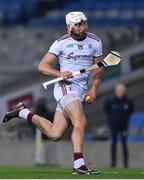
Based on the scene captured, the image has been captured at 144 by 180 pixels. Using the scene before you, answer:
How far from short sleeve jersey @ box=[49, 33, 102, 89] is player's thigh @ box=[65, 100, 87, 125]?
0.40m

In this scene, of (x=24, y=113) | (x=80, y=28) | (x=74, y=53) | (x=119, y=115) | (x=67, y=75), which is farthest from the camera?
(x=119, y=115)

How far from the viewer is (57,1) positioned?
108 ft

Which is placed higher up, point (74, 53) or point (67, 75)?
point (74, 53)

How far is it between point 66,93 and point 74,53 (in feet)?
1.71

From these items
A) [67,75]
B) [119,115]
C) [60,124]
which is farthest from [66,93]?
[119,115]

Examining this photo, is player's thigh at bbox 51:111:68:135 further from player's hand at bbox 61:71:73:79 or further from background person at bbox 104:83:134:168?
background person at bbox 104:83:134:168

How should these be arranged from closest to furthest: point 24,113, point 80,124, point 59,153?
point 80,124 → point 24,113 → point 59,153

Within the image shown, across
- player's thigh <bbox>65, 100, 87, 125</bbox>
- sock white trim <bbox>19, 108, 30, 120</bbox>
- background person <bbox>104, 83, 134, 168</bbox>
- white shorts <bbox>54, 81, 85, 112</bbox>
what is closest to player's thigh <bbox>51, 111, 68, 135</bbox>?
white shorts <bbox>54, 81, 85, 112</bbox>

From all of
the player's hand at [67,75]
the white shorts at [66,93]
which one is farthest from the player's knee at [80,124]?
the player's hand at [67,75]

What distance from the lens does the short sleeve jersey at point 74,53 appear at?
44.3 feet

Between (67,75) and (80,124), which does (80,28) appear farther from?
(80,124)

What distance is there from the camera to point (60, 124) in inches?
527

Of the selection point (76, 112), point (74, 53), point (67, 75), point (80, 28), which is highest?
point (80, 28)

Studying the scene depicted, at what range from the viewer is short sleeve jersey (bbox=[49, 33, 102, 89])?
44.3 ft
